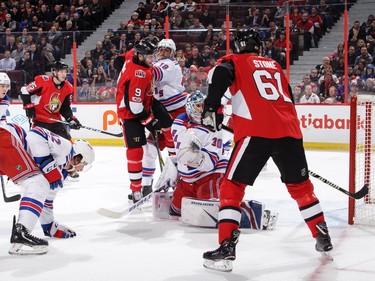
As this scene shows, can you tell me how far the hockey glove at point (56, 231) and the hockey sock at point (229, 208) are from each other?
1.10 m

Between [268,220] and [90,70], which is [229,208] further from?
[90,70]

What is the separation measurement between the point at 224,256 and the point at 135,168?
2.07 metres

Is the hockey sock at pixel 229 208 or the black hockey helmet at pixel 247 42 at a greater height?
the black hockey helmet at pixel 247 42

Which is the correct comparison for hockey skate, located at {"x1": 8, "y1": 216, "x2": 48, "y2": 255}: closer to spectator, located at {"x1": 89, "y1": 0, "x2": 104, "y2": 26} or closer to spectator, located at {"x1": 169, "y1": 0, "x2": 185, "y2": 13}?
spectator, located at {"x1": 169, "y1": 0, "x2": 185, "y2": 13}

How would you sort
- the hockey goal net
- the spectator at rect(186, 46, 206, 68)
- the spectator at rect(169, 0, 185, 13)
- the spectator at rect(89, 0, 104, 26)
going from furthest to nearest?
the spectator at rect(89, 0, 104, 26), the spectator at rect(169, 0, 185, 13), the spectator at rect(186, 46, 206, 68), the hockey goal net

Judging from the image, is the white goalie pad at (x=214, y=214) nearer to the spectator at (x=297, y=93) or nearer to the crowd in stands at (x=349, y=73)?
the crowd in stands at (x=349, y=73)

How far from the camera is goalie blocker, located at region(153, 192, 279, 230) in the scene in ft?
14.4

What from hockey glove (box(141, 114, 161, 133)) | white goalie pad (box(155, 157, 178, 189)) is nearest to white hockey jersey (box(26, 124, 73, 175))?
white goalie pad (box(155, 157, 178, 189))

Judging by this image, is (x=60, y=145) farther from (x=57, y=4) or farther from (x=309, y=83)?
(x=57, y=4)

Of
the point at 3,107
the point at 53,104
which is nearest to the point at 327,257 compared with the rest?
the point at 3,107

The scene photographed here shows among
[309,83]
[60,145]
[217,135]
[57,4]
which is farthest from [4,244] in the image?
[57,4]

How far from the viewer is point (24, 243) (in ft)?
12.1

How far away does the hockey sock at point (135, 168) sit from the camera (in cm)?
538

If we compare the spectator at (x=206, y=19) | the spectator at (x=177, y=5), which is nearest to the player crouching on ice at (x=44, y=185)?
the spectator at (x=206, y=19)
